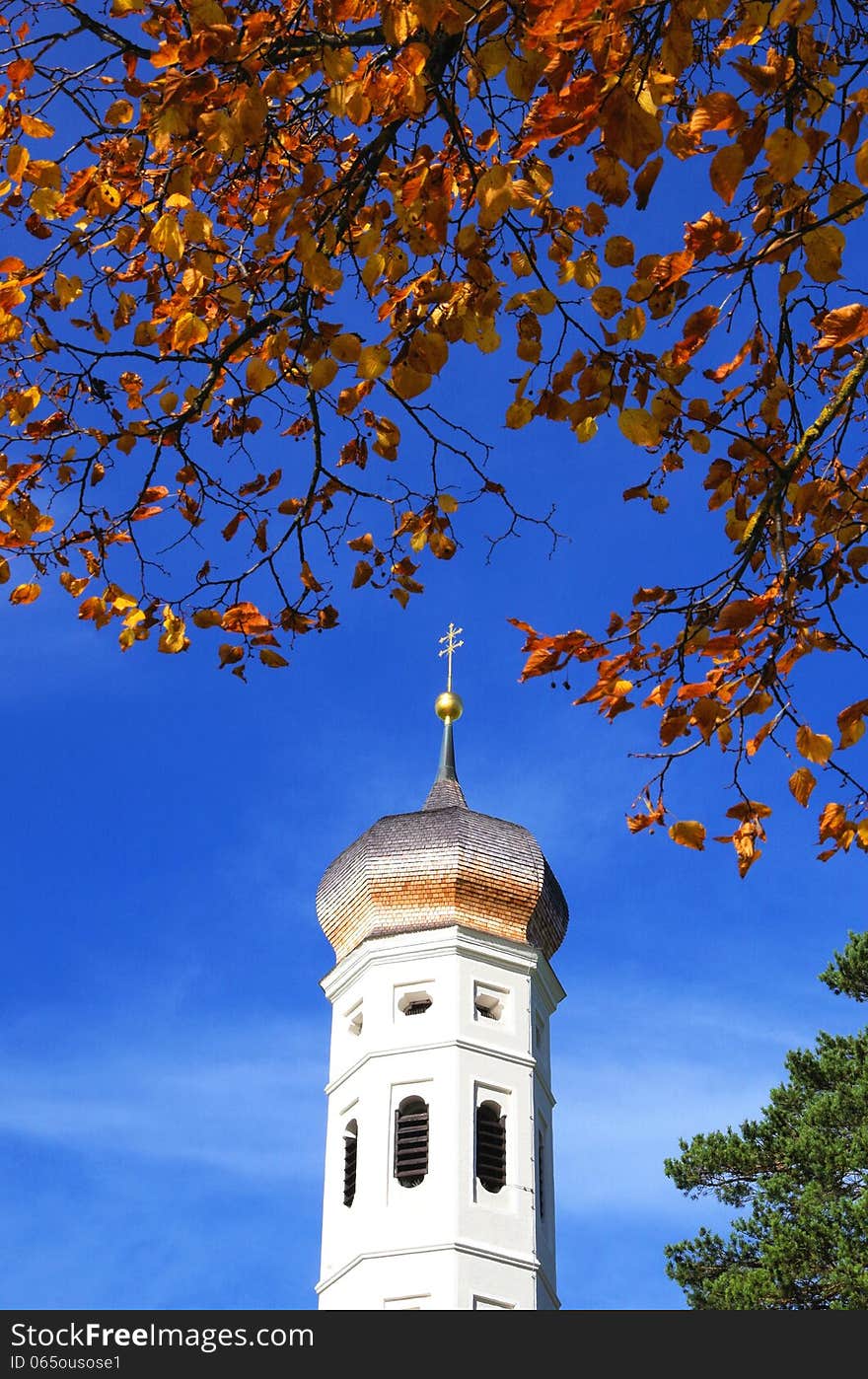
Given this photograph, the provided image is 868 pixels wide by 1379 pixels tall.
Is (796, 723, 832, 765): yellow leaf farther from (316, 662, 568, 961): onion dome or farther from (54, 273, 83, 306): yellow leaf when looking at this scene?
(316, 662, 568, 961): onion dome

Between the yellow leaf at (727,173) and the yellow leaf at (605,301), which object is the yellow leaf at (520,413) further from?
the yellow leaf at (727,173)

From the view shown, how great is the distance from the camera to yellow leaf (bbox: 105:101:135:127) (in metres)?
5.81

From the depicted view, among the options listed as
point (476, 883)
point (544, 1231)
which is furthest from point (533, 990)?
point (544, 1231)

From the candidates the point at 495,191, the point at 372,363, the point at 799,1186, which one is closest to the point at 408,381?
the point at 372,363

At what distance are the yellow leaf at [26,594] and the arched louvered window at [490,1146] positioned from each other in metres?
21.7

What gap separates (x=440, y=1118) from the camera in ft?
88.9

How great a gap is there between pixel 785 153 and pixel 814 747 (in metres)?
1.94

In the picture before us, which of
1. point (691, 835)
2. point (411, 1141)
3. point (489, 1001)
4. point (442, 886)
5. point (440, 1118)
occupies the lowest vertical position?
point (691, 835)

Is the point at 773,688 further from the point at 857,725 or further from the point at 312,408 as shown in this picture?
the point at 312,408

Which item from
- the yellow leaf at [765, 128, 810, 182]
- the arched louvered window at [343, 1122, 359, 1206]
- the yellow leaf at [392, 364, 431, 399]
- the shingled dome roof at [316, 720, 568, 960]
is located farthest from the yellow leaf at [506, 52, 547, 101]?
the shingled dome roof at [316, 720, 568, 960]

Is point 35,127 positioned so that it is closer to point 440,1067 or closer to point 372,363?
point 372,363

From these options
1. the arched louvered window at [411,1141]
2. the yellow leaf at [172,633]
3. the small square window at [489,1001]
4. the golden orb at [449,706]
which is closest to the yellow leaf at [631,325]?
the yellow leaf at [172,633]

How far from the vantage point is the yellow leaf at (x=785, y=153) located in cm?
440

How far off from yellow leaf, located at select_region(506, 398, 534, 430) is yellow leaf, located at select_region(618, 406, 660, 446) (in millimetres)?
609
